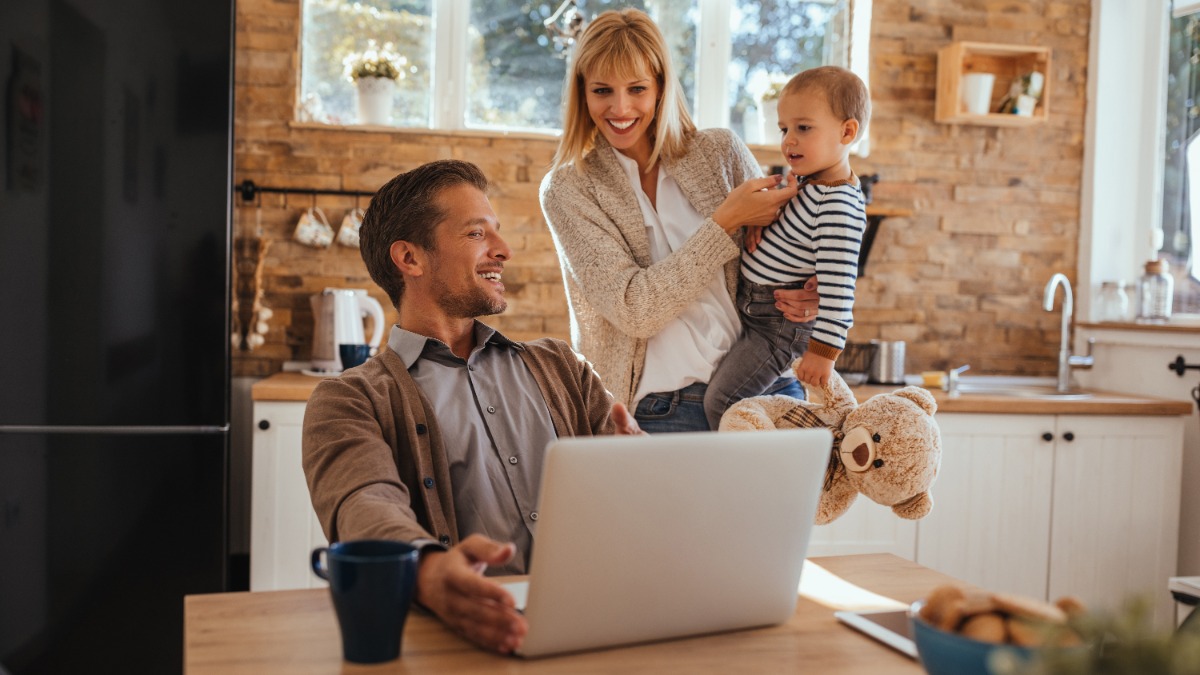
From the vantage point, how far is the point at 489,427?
5.04 ft

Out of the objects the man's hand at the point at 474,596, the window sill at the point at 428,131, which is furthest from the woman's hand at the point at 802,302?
the window sill at the point at 428,131

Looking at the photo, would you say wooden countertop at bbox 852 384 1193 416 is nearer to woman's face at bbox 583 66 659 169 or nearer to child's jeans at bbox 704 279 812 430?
child's jeans at bbox 704 279 812 430

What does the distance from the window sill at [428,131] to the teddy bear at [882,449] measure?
217 centimetres

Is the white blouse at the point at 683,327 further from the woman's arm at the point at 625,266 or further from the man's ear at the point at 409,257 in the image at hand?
the man's ear at the point at 409,257

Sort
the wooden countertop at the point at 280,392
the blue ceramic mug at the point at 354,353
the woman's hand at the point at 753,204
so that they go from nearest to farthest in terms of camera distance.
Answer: the woman's hand at the point at 753,204 < the wooden countertop at the point at 280,392 < the blue ceramic mug at the point at 354,353

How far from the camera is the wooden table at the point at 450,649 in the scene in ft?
3.15

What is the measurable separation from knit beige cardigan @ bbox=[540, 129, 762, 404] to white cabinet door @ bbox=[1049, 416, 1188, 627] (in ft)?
5.80

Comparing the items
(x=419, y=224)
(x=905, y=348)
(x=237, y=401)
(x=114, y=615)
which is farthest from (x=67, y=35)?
(x=905, y=348)

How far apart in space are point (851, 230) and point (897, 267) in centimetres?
204

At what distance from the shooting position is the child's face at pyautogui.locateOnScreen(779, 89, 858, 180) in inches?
73.4

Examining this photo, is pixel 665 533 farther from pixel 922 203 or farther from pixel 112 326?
pixel 922 203

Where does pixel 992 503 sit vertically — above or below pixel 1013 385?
below

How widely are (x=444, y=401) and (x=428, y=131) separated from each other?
2.10m

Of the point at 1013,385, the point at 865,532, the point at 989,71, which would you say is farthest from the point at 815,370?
the point at 989,71
